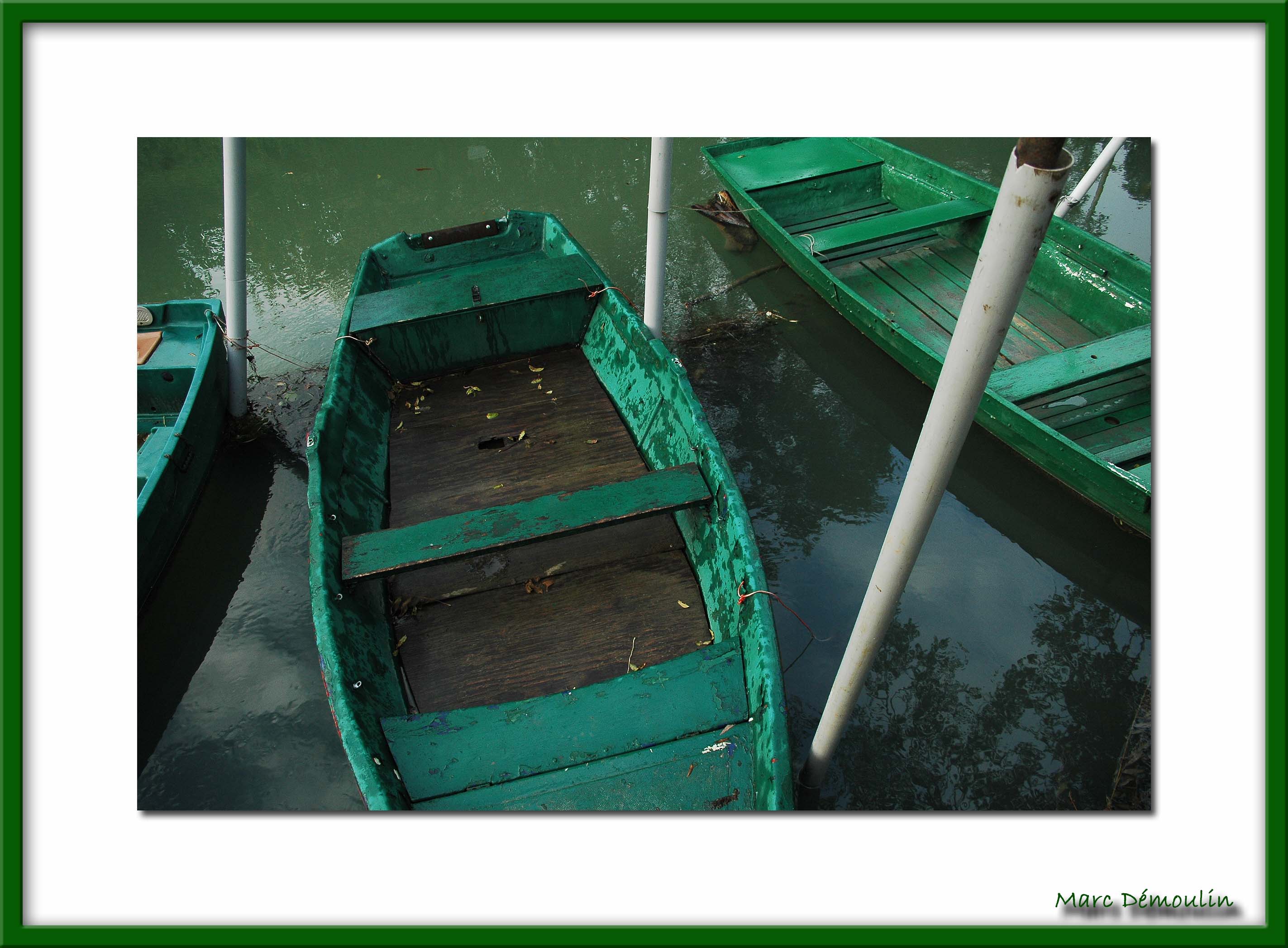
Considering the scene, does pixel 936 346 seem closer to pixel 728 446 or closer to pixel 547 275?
pixel 728 446

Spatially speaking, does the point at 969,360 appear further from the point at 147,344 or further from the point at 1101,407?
the point at 147,344

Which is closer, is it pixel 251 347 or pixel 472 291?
pixel 472 291

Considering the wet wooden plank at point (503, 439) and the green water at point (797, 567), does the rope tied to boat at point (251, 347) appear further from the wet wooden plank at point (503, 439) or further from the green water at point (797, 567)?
the wet wooden plank at point (503, 439)

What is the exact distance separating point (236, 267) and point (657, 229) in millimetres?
3267

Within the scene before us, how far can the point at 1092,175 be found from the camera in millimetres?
7977

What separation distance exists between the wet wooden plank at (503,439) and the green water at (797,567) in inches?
43.7

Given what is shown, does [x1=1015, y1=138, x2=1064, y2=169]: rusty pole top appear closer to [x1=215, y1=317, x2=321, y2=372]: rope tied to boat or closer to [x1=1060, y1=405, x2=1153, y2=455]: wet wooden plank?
[x1=1060, y1=405, x2=1153, y2=455]: wet wooden plank

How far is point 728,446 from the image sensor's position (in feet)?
21.0

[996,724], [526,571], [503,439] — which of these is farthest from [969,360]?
[503,439]

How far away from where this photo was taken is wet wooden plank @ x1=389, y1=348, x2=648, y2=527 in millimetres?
4977

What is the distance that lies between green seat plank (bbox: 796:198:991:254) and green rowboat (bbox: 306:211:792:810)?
2468mm

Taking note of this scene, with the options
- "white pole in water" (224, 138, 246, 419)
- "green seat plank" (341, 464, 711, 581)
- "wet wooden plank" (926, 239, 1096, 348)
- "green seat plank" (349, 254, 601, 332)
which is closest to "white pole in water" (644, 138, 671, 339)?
"green seat plank" (349, 254, 601, 332)

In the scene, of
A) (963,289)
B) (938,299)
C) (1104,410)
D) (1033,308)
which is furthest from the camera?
(963,289)

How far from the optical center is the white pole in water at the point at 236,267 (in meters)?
5.63
